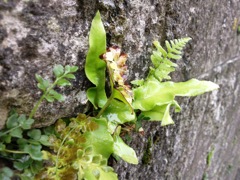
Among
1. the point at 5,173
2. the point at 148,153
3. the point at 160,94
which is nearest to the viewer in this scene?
the point at 5,173

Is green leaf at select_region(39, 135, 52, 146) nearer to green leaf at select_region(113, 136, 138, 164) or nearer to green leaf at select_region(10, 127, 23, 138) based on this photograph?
green leaf at select_region(10, 127, 23, 138)

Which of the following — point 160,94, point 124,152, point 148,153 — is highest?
point 160,94

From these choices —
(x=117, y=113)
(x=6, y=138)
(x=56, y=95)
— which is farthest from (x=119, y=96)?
(x=6, y=138)

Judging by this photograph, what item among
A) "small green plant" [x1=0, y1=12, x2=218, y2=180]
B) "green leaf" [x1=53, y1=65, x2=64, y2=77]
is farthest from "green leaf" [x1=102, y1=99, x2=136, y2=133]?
"green leaf" [x1=53, y1=65, x2=64, y2=77]

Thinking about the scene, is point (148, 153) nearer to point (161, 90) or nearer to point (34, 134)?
point (161, 90)

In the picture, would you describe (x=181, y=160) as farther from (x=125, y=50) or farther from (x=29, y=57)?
(x=29, y=57)

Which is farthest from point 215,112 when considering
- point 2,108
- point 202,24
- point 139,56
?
point 2,108
